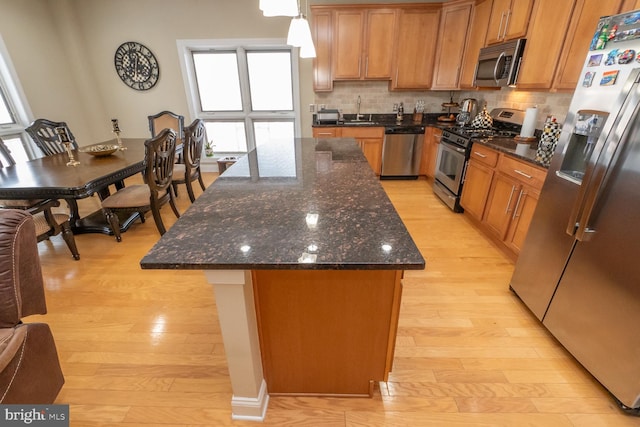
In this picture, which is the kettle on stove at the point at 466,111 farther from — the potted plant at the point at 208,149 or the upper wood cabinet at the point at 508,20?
the potted plant at the point at 208,149

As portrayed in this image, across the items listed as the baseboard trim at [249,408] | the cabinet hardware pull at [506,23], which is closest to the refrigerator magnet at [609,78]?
the cabinet hardware pull at [506,23]

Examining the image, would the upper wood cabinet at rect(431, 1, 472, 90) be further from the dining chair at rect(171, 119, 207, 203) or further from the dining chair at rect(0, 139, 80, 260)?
the dining chair at rect(0, 139, 80, 260)

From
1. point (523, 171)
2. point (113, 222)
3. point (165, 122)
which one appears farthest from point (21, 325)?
point (165, 122)

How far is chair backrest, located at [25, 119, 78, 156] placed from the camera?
2920 mm

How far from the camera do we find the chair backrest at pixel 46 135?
2920 millimetres

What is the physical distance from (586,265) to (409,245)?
1.14m

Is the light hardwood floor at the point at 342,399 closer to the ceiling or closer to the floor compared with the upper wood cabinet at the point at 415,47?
closer to the floor

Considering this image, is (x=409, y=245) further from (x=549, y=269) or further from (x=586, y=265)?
(x=549, y=269)

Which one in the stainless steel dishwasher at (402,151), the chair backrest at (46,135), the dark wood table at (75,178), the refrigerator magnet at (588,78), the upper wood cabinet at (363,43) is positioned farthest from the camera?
the stainless steel dishwasher at (402,151)

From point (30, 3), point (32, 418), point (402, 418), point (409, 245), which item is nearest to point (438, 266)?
point (402, 418)

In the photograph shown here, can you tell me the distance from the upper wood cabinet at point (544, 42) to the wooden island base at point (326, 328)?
2.41 m

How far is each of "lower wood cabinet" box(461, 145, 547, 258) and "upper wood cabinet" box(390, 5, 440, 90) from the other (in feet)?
5.70

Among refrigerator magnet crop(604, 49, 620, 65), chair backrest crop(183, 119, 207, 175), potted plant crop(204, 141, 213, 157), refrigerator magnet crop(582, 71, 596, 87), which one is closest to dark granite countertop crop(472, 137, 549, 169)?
refrigerator magnet crop(582, 71, 596, 87)

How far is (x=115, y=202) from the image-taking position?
2.54 metres
